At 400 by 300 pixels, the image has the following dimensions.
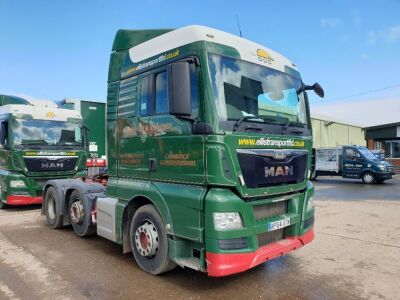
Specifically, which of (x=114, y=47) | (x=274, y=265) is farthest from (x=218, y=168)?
(x=114, y=47)

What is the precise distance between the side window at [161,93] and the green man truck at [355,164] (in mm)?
16721

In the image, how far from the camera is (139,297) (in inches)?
158

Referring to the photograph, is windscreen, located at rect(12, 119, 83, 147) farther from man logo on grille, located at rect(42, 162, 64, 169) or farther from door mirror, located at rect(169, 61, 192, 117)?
door mirror, located at rect(169, 61, 192, 117)

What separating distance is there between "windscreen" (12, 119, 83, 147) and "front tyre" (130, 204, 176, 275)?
5.40 meters

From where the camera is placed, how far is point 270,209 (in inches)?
172

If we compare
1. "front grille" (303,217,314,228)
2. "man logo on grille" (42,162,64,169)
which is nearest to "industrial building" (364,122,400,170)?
"man logo on grille" (42,162,64,169)

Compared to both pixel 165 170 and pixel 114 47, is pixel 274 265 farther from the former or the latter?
pixel 114 47

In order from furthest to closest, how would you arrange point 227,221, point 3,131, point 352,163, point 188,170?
point 352,163
point 3,131
point 188,170
point 227,221

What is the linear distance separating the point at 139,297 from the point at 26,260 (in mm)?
2257

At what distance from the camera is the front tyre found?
14.5 ft

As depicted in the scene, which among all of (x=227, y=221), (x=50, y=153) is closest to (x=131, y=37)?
(x=227, y=221)

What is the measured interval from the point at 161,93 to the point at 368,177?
56.8 feet

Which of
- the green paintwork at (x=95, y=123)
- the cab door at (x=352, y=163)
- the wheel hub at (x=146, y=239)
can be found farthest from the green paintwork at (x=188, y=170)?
the cab door at (x=352, y=163)

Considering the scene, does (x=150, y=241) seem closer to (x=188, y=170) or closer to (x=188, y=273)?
(x=188, y=273)
